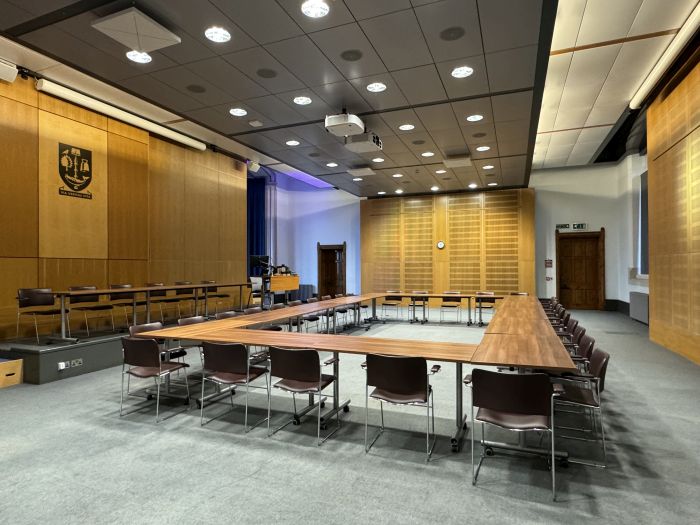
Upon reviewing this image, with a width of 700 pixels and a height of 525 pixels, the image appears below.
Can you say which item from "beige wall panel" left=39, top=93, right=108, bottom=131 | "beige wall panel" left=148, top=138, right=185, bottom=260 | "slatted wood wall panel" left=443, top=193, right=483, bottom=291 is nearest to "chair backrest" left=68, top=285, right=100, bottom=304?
"beige wall panel" left=148, top=138, right=185, bottom=260

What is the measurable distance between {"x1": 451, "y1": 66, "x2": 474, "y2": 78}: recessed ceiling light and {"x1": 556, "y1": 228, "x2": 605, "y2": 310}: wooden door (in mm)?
9013

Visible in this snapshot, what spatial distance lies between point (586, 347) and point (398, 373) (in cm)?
183

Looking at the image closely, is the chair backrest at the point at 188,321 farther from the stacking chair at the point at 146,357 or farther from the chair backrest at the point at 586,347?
the chair backrest at the point at 586,347

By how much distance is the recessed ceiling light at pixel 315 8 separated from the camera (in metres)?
3.45

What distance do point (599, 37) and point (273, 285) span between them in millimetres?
8451

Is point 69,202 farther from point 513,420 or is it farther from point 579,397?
point 579,397

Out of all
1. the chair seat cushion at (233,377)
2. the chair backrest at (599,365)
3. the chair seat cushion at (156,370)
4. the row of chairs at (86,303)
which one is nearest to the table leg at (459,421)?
the chair backrest at (599,365)

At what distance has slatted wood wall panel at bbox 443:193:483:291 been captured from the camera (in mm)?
12656

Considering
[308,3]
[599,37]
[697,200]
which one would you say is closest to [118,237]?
[308,3]

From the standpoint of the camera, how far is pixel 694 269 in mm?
5605

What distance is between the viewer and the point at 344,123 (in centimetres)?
560

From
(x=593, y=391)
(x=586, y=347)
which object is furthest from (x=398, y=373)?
(x=586, y=347)

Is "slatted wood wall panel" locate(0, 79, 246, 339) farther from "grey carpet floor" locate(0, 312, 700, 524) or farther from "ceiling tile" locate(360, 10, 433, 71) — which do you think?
"ceiling tile" locate(360, 10, 433, 71)

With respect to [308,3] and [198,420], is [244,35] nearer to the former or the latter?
[308,3]
